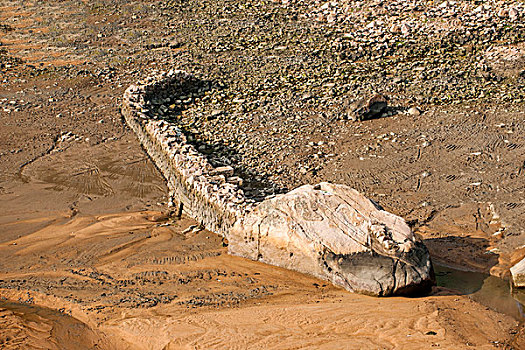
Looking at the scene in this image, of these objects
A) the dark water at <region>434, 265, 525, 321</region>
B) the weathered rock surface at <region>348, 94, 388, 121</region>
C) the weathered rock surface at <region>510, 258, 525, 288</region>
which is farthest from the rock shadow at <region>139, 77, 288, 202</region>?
the weathered rock surface at <region>510, 258, 525, 288</region>

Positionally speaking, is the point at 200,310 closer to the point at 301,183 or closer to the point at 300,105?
the point at 301,183

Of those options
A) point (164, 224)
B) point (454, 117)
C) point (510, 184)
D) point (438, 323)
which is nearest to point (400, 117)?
point (454, 117)

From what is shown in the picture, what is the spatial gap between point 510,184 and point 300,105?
15.4 ft

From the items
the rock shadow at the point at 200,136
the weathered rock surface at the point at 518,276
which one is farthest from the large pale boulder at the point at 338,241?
the rock shadow at the point at 200,136

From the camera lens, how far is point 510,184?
307 inches

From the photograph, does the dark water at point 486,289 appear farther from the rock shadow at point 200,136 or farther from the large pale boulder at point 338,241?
the rock shadow at point 200,136

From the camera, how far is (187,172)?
8.16m

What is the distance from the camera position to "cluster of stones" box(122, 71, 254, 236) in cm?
716

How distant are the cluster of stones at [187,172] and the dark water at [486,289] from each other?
101 inches

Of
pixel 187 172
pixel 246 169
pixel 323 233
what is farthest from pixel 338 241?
pixel 246 169

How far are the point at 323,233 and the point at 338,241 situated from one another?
0.20m

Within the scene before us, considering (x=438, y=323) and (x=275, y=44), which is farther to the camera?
(x=275, y=44)

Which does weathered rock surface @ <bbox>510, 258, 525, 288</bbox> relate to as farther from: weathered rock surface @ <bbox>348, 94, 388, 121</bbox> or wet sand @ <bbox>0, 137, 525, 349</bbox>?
weathered rock surface @ <bbox>348, 94, 388, 121</bbox>

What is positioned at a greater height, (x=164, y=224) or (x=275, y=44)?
(x=275, y=44)
